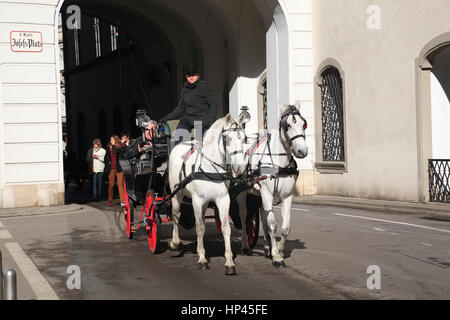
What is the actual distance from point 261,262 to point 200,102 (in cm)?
223

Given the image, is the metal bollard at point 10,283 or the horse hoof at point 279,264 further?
the horse hoof at point 279,264

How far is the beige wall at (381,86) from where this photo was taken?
15016mm

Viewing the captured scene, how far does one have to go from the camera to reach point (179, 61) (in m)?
27.2

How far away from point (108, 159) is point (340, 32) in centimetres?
703

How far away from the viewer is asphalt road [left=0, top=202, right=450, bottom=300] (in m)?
6.54

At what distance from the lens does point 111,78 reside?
115 feet

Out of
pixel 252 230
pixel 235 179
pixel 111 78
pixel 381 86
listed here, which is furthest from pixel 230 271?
pixel 111 78

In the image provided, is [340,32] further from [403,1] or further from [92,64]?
[92,64]

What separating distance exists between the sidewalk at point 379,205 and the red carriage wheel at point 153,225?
649cm

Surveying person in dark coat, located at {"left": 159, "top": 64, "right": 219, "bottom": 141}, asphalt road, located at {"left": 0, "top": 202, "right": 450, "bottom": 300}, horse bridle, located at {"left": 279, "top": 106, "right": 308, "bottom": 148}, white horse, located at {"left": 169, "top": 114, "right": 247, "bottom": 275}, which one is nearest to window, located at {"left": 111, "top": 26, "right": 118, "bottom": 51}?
asphalt road, located at {"left": 0, "top": 202, "right": 450, "bottom": 300}

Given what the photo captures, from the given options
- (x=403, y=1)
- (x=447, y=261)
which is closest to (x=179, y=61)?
(x=403, y=1)
